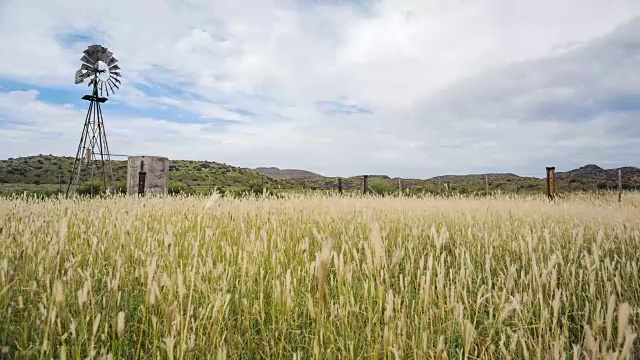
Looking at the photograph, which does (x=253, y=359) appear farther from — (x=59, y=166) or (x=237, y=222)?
(x=59, y=166)

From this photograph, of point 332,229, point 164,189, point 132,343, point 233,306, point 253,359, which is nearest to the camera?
point 253,359

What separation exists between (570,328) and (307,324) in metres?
1.87

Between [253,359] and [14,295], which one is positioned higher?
[14,295]

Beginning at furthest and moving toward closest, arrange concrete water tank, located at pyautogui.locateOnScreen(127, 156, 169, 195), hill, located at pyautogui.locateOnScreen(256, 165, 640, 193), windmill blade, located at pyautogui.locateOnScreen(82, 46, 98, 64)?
hill, located at pyautogui.locateOnScreen(256, 165, 640, 193) < windmill blade, located at pyautogui.locateOnScreen(82, 46, 98, 64) < concrete water tank, located at pyautogui.locateOnScreen(127, 156, 169, 195)

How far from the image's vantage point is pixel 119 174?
5675 cm

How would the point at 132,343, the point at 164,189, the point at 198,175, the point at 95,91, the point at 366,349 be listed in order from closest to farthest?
1. the point at 366,349
2. the point at 132,343
3. the point at 164,189
4. the point at 95,91
5. the point at 198,175

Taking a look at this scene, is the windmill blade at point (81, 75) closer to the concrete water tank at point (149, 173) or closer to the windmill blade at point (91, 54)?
the windmill blade at point (91, 54)

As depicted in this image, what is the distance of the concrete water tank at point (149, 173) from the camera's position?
1622cm

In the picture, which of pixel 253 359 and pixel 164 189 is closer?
pixel 253 359

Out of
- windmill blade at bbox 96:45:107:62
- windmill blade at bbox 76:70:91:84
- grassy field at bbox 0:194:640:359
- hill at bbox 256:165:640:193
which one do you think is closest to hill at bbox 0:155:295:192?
hill at bbox 256:165:640:193

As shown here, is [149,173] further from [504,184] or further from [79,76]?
[504,184]

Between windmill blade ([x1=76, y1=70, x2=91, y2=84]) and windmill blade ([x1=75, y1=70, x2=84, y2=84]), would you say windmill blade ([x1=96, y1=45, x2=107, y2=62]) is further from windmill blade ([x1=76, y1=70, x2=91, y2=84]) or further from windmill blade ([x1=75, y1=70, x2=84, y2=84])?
windmill blade ([x1=75, y1=70, x2=84, y2=84])

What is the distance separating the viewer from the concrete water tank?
16.2 meters

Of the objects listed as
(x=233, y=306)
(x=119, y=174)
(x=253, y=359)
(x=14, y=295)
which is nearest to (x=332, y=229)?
(x=233, y=306)
